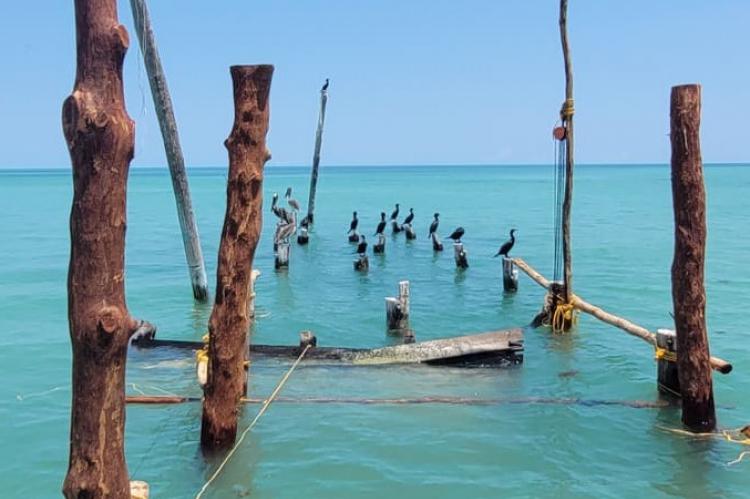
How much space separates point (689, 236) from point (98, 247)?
5.98 m

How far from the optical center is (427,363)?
1010cm

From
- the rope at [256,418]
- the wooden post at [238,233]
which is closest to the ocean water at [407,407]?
the rope at [256,418]

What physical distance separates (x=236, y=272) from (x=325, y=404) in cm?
289

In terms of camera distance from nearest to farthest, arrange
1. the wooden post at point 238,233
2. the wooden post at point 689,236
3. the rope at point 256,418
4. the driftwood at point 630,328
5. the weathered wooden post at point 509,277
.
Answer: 1. the wooden post at point 238,233
2. the rope at point 256,418
3. the wooden post at point 689,236
4. the driftwood at point 630,328
5. the weathered wooden post at point 509,277

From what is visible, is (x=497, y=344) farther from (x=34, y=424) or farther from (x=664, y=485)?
(x=34, y=424)

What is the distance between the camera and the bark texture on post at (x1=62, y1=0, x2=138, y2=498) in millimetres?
3637

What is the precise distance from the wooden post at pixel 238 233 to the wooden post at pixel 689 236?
4221 millimetres

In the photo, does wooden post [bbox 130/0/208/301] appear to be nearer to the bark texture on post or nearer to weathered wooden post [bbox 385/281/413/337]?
weathered wooden post [bbox 385/281/413/337]

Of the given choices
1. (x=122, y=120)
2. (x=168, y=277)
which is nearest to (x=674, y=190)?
(x=122, y=120)

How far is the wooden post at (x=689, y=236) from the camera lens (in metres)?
7.42

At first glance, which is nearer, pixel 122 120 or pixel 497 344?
pixel 122 120

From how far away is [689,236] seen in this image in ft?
24.5

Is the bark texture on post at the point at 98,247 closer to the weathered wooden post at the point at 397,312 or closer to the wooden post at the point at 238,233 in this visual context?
the wooden post at the point at 238,233

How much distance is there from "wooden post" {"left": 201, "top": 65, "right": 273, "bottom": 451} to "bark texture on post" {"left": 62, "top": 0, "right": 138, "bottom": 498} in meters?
2.60
